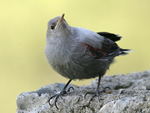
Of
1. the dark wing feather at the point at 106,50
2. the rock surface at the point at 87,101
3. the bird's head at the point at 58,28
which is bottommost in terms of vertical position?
the rock surface at the point at 87,101

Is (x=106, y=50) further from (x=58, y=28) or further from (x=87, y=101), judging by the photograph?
(x=87, y=101)

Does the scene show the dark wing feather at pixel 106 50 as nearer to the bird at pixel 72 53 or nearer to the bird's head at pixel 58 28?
the bird at pixel 72 53

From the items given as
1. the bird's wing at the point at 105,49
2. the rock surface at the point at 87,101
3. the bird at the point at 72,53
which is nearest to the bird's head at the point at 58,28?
the bird at the point at 72,53

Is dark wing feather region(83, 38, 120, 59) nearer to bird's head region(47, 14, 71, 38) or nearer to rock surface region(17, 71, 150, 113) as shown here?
bird's head region(47, 14, 71, 38)

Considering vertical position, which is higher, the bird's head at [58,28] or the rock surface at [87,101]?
the bird's head at [58,28]

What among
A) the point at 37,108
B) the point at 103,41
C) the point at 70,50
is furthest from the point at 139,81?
the point at 37,108

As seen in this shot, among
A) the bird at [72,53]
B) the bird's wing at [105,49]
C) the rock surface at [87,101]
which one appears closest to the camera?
the rock surface at [87,101]
